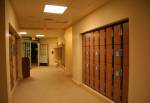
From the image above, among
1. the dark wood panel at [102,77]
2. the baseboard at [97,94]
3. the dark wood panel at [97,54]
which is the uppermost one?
the dark wood panel at [97,54]

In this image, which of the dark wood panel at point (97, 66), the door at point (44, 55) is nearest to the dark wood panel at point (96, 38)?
the dark wood panel at point (97, 66)

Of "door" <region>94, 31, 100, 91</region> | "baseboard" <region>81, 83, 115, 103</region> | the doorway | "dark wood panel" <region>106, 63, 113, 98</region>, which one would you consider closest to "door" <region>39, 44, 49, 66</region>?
the doorway

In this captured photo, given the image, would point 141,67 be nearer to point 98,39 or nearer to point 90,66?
point 98,39

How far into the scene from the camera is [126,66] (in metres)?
3.29

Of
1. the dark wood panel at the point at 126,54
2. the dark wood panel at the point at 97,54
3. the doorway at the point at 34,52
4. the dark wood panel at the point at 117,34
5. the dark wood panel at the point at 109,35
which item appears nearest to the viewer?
the dark wood panel at the point at 126,54

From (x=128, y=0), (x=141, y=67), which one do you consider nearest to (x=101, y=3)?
(x=128, y=0)

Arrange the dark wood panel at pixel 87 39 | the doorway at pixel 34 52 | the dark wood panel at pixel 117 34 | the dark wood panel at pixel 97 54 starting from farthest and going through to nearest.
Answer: the doorway at pixel 34 52 → the dark wood panel at pixel 87 39 → the dark wood panel at pixel 97 54 → the dark wood panel at pixel 117 34

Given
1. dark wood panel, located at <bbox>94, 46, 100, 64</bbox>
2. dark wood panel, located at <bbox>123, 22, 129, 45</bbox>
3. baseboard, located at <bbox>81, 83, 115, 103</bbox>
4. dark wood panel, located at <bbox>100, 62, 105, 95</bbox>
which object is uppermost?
dark wood panel, located at <bbox>123, 22, 129, 45</bbox>

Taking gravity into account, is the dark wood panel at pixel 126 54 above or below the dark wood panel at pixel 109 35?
below

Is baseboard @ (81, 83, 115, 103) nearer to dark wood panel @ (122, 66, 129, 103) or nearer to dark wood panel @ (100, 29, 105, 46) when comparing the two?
dark wood panel @ (122, 66, 129, 103)

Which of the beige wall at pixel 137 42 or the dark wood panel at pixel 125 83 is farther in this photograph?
the dark wood panel at pixel 125 83

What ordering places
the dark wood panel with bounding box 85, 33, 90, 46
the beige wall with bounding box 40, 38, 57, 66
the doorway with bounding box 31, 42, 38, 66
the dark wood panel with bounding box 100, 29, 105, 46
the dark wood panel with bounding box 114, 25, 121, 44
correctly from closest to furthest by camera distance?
the dark wood panel with bounding box 114, 25, 121, 44, the dark wood panel with bounding box 100, 29, 105, 46, the dark wood panel with bounding box 85, 33, 90, 46, the beige wall with bounding box 40, 38, 57, 66, the doorway with bounding box 31, 42, 38, 66

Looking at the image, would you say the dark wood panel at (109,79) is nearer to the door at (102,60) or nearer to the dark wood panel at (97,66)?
the door at (102,60)

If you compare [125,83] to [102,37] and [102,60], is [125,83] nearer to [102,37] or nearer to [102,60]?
[102,60]
